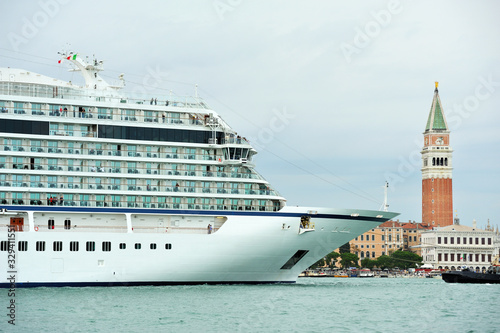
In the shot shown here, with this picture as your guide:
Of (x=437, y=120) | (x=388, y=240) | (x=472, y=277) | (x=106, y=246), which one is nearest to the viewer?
(x=106, y=246)

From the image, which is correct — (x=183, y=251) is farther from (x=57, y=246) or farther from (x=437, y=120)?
(x=437, y=120)

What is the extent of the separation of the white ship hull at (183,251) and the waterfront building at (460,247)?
367 ft

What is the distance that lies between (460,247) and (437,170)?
58.6 ft

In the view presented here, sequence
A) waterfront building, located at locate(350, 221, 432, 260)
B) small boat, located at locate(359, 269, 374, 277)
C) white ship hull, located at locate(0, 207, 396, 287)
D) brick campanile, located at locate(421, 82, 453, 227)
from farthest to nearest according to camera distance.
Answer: brick campanile, located at locate(421, 82, 453, 227)
waterfront building, located at locate(350, 221, 432, 260)
small boat, located at locate(359, 269, 374, 277)
white ship hull, located at locate(0, 207, 396, 287)

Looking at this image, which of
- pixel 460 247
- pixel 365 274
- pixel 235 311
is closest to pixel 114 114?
pixel 235 311

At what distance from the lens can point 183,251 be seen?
151 feet

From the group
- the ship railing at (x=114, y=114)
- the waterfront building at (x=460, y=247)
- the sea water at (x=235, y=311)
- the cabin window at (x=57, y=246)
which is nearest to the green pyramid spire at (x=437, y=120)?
the waterfront building at (x=460, y=247)

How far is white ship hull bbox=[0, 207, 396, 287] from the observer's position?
146ft

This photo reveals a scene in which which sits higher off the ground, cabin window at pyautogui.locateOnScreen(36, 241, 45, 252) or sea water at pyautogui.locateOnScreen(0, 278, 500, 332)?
cabin window at pyautogui.locateOnScreen(36, 241, 45, 252)

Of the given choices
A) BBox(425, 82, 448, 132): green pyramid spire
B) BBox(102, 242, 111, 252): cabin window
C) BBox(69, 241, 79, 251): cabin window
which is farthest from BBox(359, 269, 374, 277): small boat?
BBox(69, 241, 79, 251): cabin window

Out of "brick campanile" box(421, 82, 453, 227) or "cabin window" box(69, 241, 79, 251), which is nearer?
A: "cabin window" box(69, 241, 79, 251)

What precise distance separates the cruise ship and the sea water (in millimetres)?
1487

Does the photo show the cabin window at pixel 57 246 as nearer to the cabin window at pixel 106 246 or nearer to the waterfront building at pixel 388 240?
the cabin window at pixel 106 246

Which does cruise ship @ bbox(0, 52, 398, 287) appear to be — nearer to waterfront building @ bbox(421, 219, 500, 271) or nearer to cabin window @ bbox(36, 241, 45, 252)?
cabin window @ bbox(36, 241, 45, 252)
